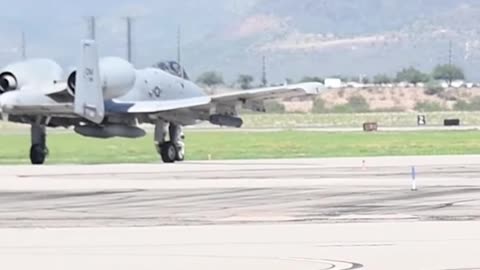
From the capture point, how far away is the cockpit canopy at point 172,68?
5259 cm

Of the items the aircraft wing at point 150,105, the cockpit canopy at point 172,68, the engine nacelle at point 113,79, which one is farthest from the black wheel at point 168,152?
the cockpit canopy at point 172,68

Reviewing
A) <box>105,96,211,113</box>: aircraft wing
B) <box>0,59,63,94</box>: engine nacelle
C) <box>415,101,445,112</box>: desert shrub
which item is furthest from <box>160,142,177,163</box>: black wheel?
<box>415,101,445,112</box>: desert shrub

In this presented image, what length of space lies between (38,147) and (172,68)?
5960 mm

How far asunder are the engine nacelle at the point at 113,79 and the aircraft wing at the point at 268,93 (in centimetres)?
297

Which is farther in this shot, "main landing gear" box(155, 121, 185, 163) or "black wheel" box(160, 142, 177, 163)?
"main landing gear" box(155, 121, 185, 163)

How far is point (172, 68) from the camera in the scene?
52812 millimetres

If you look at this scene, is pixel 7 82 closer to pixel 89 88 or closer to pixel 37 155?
pixel 37 155

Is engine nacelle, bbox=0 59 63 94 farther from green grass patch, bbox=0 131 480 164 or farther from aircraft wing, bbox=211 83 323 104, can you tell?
aircraft wing, bbox=211 83 323 104

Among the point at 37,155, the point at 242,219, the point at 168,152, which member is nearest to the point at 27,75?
the point at 37,155

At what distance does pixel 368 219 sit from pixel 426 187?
9290 millimetres

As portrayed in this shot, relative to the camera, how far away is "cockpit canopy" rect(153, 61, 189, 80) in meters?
52.6

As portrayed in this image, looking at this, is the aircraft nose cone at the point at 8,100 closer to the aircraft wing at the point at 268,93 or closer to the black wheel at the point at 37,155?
the black wheel at the point at 37,155

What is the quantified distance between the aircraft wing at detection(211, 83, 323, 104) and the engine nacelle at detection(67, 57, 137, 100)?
297 cm

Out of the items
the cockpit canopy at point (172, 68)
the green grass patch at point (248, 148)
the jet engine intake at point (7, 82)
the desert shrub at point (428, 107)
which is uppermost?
the cockpit canopy at point (172, 68)
